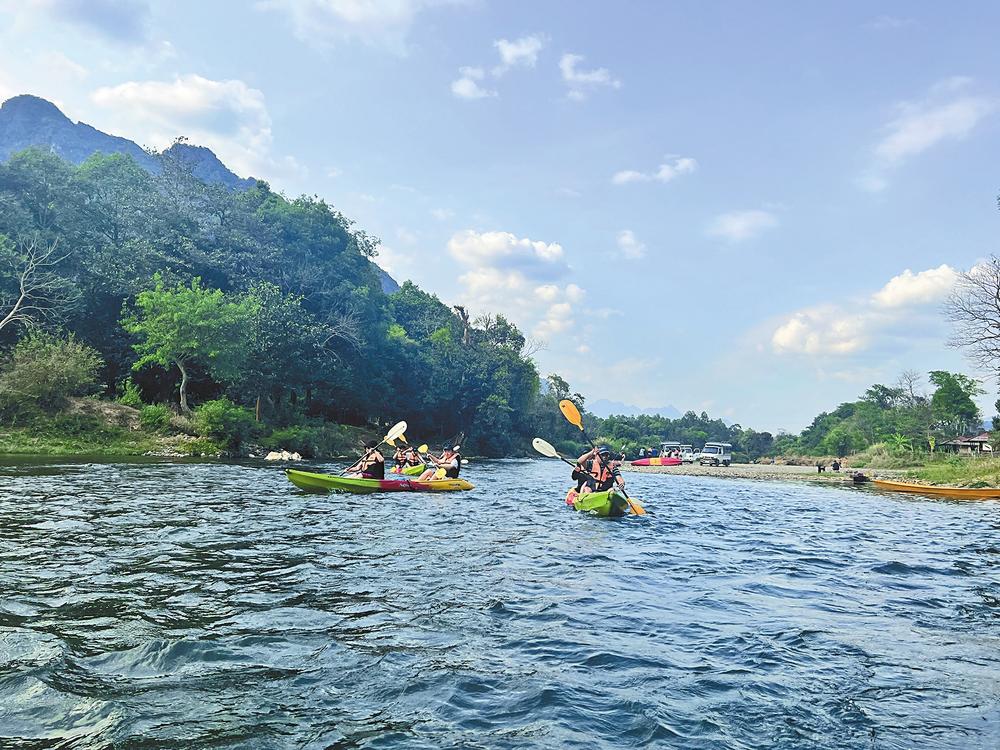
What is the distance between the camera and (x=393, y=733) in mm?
3678

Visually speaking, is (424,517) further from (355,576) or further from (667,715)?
(667,715)

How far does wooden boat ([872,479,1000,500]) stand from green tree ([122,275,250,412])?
107ft

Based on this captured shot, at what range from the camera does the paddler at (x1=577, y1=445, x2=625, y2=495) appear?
53.7ft

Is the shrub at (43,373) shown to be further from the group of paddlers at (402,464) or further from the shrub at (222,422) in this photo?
the group of paddlers at (402,464)

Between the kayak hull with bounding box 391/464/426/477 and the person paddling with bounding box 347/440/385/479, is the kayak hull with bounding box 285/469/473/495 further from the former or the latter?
the kayak hull with bounding box 391/464/426/477

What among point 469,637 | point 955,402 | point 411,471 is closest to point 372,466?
point 411,471

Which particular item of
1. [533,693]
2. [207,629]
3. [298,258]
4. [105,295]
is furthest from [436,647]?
[298,258]

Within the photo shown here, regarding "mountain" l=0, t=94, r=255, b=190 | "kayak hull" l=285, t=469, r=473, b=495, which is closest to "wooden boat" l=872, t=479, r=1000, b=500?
"kayak hull" l=285, t=469, r=473, b=495

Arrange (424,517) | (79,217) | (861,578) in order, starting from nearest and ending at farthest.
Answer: (861,578) → (424,517) → (79,217)

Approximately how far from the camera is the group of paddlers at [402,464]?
17938 millimetres

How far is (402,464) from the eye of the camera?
22.8m

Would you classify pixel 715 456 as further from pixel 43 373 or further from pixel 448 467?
pixel 43 373

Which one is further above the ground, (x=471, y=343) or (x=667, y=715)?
(x=471, y=343)

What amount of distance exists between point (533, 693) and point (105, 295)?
39.5m
